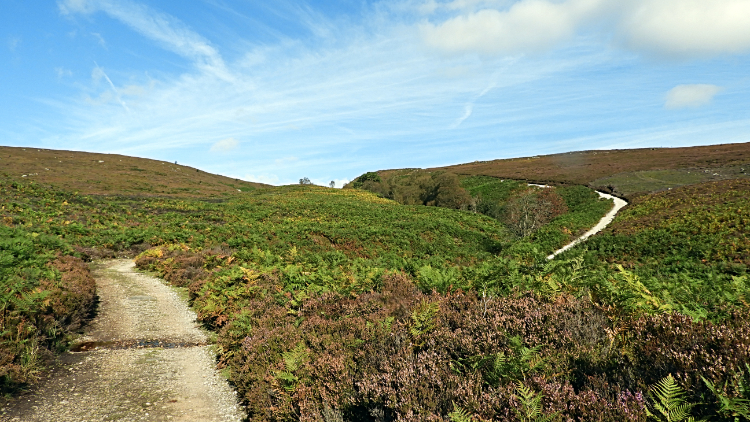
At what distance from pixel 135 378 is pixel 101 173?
7762cm

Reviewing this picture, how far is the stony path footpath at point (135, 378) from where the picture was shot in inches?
223

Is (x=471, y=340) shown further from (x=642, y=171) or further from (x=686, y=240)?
(x=642, y=171)

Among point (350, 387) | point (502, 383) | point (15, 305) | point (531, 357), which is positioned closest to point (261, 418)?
point (350, 387)

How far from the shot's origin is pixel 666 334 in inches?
150

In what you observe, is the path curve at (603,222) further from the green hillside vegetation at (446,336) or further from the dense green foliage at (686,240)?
the green hillside vegetation at (446,336)

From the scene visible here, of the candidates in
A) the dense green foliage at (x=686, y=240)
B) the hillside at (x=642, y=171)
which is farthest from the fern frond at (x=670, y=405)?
the hillside at (x=642, y=171)

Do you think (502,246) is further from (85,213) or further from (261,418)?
(85,213)

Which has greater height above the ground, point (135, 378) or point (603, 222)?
point (135, 378)

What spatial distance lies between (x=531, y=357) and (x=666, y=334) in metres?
1.36

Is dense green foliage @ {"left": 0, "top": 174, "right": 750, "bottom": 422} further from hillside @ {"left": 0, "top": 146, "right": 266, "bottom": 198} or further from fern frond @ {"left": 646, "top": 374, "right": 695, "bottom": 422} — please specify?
hillside @ {"left": 0, "top": 146, "right": 266, "bottom": 198}

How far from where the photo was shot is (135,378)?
268 inches

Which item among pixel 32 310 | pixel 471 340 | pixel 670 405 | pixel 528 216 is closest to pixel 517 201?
pixel 528 216

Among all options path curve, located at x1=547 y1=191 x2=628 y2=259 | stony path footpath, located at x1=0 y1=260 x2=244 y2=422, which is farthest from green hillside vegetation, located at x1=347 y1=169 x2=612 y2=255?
stony path footpath, located at x1=0 y1=260 x2=244 y2=422

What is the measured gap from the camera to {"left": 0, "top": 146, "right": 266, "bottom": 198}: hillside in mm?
54094
